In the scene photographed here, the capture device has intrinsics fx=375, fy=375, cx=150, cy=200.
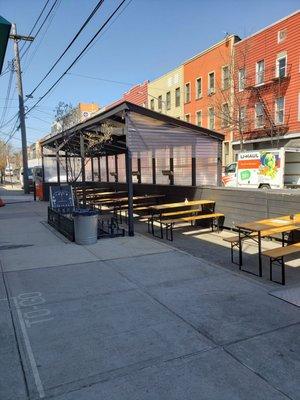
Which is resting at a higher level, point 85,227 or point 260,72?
point 260,72

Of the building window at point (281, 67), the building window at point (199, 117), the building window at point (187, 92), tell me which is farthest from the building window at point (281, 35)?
the building window at point (187, 92)

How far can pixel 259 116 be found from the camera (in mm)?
25125

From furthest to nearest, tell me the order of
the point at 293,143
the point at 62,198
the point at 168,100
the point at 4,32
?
the point at 168,100 < the point at 293,143 < the point at 62,198 < the point at 4,32

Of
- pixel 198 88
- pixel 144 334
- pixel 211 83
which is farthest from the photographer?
pixel 198 88

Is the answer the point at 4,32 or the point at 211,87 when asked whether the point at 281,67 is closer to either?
the point at 211,87

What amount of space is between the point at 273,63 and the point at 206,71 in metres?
6.72

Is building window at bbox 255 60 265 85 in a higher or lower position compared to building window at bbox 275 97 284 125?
higher

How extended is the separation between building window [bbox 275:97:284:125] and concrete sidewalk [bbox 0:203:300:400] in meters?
19.4

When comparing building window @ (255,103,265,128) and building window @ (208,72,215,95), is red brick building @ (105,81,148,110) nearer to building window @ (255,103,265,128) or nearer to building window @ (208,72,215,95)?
building window @ (208,72,215,95)

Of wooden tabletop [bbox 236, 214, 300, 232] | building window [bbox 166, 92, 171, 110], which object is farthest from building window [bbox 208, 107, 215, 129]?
wooden tabletop [bbox 236, 214, 300, 232]

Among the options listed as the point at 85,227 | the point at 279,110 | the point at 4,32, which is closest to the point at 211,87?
the point at 279,110

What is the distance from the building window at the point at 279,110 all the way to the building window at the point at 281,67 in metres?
1.44

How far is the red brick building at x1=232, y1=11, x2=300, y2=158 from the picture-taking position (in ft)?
73.9

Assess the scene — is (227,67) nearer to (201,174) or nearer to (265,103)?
(265,103)
